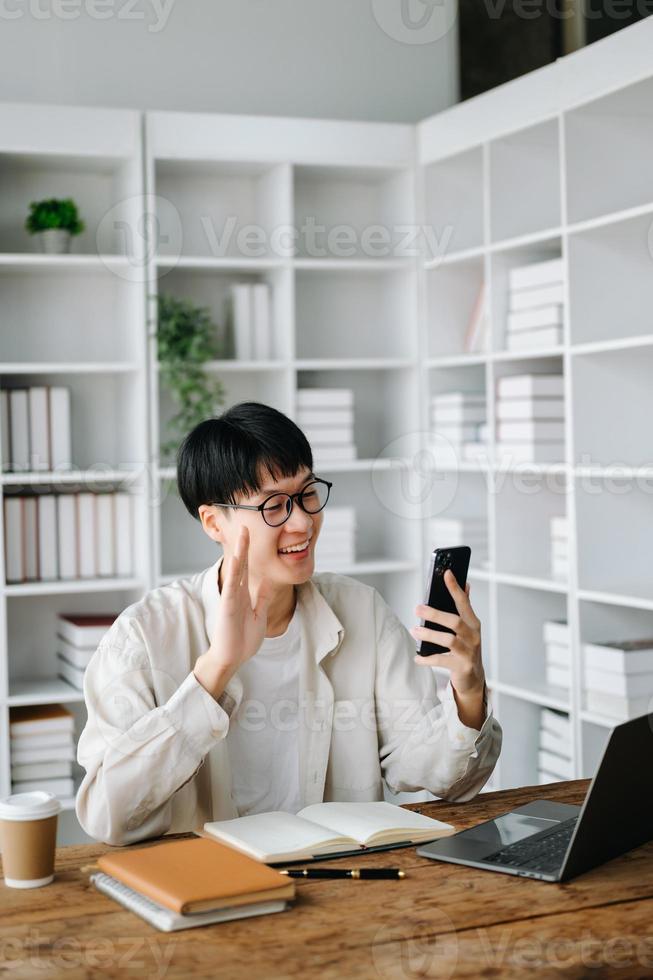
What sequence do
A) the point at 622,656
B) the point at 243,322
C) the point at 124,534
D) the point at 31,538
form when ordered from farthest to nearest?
1. the point at 243,322
2. the point at 124,534
3. the point at 31,538
4. the point at 622,656

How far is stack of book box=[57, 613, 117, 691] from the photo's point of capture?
355cm

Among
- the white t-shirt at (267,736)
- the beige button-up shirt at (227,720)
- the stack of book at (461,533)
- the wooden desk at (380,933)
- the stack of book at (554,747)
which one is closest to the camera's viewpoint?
the wooden desk at (380,933)

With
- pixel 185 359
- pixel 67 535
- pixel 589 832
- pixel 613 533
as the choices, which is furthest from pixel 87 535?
pixel 589 832

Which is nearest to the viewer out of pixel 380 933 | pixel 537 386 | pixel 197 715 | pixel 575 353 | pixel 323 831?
pixel 380 933

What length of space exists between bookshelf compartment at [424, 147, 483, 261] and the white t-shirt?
229 cm

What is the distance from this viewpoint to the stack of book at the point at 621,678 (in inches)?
123

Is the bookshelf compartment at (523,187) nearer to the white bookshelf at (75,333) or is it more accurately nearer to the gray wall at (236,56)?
the gray wall at (236,56)

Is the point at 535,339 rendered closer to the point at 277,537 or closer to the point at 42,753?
the point at 277,537

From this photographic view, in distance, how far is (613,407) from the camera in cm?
331

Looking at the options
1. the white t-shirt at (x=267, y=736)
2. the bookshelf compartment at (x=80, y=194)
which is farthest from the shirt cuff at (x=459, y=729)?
the bookshelf compartment at (x=80, y=194)

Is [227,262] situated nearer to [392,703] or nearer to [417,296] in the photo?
[417,296]

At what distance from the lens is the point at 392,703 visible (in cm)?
206

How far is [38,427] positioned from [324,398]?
3.08 feet

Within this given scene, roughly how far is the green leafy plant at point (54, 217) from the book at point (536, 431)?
1.49 metres
